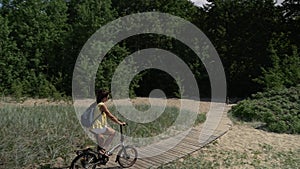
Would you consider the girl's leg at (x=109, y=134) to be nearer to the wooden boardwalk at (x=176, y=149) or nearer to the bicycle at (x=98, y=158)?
the bicycle at (x=98, y=158)

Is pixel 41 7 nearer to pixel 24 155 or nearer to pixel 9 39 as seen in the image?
pixel 9 39

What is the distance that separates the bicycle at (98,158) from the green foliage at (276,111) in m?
4.55

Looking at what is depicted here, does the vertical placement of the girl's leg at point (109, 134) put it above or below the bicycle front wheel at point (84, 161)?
above

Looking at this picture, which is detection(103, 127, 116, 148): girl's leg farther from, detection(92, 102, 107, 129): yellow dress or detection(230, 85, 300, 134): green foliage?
detection(230, 85, 300, 134): green foliage

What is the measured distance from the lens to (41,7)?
16656 millimetres

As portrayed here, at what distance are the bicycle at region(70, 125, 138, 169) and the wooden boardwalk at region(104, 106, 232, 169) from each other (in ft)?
0.44

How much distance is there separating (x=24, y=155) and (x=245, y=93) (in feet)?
51.1

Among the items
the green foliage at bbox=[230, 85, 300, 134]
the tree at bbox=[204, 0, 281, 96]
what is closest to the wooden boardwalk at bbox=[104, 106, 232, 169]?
the green foliage at bbox=[230, 85, 300, 134]

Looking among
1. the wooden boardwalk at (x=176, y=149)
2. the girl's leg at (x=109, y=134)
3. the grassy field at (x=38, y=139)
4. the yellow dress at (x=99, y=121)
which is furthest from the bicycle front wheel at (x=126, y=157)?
the grassy field at (x=38, y=139)

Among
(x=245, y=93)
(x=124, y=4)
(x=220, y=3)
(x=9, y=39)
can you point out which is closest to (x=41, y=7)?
(x=9, y=39)

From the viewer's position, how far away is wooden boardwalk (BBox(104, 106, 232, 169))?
5812 millimetres

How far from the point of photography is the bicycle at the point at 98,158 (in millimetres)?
5020

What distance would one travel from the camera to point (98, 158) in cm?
521

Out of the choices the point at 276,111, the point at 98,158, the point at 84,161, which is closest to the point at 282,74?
the point at 276,111
